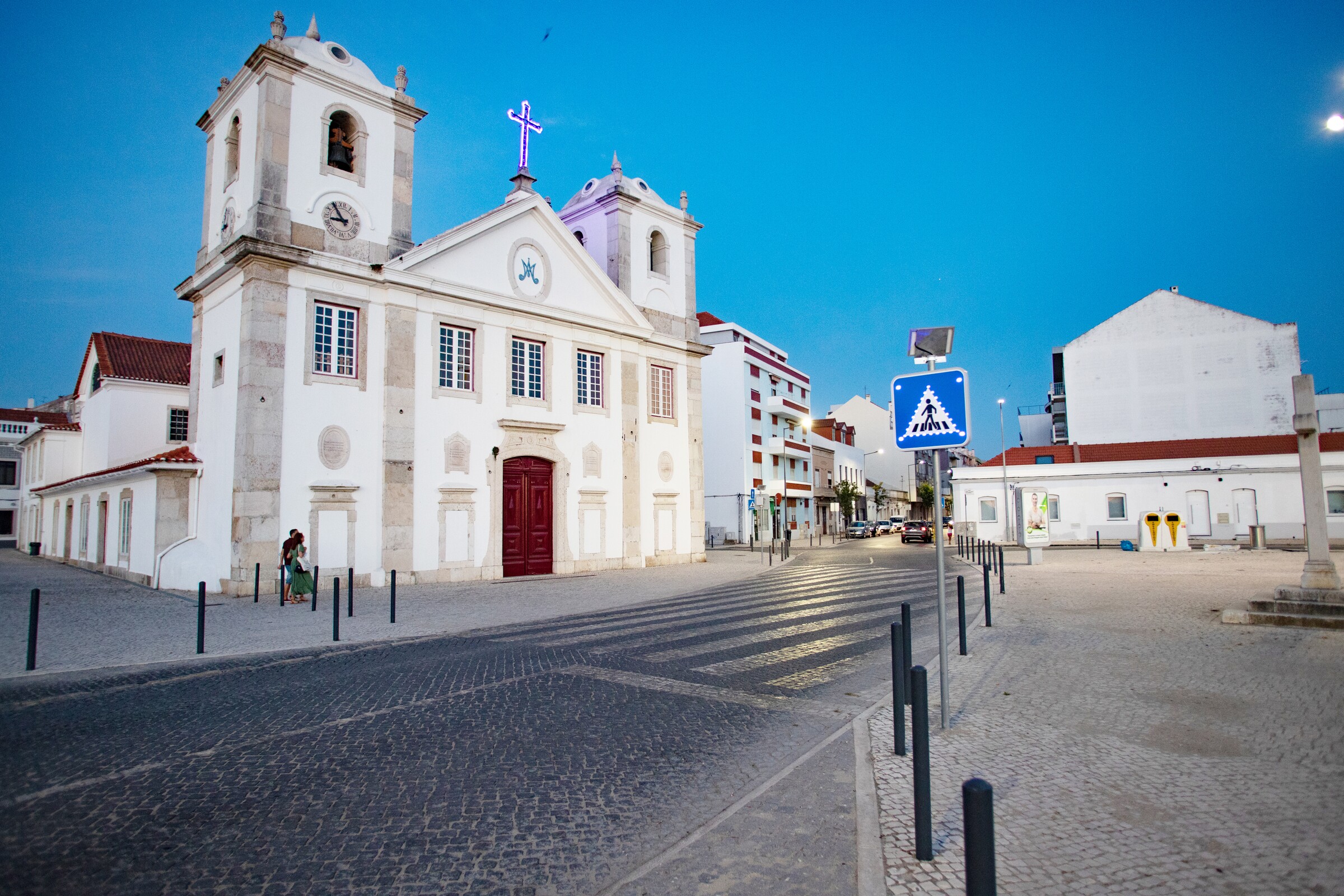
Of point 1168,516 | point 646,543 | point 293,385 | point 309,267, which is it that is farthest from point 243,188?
point 1168,516

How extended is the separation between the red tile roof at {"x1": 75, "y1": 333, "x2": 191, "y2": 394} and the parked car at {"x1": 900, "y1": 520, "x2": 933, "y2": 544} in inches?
1522

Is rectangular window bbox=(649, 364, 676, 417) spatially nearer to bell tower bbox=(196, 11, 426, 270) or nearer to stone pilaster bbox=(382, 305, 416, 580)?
stone pilaster bbox=(382, 305, 416, 580)

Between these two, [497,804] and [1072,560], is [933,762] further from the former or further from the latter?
[1072,560]

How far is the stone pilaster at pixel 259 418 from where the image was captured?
56.1ft

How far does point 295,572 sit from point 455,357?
7805mm

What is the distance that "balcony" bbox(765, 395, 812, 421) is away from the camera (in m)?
52.2

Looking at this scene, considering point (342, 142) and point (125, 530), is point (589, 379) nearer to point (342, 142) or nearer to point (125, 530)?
point (342, 142)

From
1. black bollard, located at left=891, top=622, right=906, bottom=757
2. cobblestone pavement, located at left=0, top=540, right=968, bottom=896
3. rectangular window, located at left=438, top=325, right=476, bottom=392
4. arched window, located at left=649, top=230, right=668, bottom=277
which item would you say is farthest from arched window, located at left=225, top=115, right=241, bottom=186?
black bollard, located at left=891, top=622, right=906, bottom=757

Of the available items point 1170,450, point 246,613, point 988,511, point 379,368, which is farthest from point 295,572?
point 1170,450

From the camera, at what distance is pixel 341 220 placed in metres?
19.7


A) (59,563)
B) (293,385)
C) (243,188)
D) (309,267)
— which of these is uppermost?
(243,188)

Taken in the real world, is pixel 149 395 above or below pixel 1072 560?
above

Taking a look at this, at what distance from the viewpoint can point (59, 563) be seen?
29.6 m

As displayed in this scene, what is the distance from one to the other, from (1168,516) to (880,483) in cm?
5351
